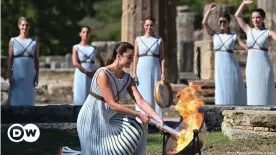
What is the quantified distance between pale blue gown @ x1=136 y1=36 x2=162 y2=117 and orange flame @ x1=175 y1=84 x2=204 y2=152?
4.58m

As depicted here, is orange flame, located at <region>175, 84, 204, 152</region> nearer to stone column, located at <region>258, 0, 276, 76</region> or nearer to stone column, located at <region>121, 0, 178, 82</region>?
stone column, located at <region>121, 0, 178, 82</region>

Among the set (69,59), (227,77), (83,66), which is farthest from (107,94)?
(69,59)

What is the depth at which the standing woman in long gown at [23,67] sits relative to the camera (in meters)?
15.8

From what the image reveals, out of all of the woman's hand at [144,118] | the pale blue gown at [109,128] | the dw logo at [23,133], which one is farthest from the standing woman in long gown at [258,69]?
the woman's hand at [144,118]

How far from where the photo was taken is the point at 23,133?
13438 mm

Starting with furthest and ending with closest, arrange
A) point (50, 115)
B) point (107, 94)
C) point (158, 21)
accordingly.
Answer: point (158, 21) → point (50, 115) → point (107, 94)

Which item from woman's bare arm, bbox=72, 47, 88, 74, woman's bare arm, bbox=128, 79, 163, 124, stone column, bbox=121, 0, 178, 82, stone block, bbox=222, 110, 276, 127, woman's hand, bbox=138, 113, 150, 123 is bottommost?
stone block, bbox=222, 110, 276, 127

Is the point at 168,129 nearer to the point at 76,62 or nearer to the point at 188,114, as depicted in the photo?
the point at 188,114

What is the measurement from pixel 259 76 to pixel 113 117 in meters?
Result: 5.86

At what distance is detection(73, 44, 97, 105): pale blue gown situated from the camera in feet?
54.5

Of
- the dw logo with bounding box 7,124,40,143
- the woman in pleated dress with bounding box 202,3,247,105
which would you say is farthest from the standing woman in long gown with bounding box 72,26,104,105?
the dw logo with bounding box 7,124,40,143

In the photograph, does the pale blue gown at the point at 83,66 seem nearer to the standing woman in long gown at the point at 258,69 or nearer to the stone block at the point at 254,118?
the standing woman in long gown at the point at 258,69

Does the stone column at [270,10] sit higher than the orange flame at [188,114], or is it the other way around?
the stone column at [270,10]

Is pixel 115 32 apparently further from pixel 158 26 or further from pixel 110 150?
pixel 110 150
